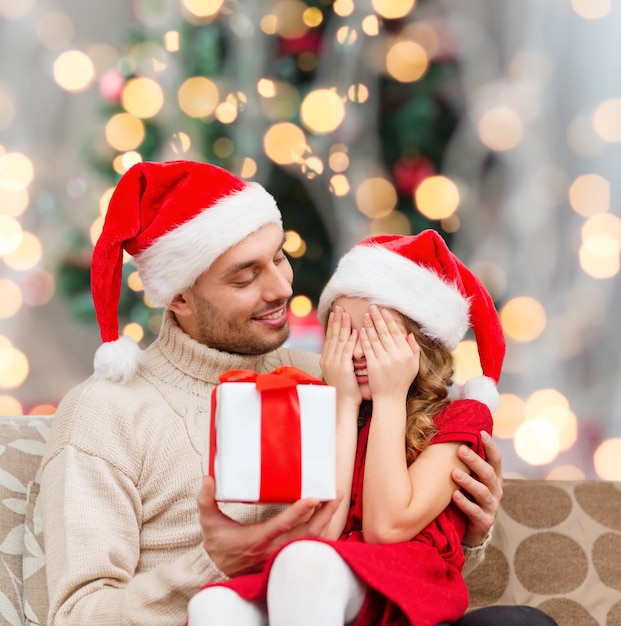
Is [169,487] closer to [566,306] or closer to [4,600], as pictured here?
[4,600]

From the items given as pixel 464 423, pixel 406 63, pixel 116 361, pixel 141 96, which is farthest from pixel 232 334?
pixel 406 63

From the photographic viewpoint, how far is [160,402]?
1.66m

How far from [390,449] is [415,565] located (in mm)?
196

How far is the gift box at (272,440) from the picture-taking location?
3.69ft

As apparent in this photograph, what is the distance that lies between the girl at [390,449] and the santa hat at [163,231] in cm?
Answer: 25

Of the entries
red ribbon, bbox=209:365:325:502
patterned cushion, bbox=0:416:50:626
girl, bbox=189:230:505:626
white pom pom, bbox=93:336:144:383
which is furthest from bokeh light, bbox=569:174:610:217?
red ribbon, bbox=209:365:325:502

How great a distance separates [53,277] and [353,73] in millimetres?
1235

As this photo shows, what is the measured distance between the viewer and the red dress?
1182 mm

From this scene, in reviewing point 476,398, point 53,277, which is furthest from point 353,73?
point 476,398

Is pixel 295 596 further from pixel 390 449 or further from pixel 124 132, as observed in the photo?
pixel 124 132

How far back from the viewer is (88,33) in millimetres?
2916

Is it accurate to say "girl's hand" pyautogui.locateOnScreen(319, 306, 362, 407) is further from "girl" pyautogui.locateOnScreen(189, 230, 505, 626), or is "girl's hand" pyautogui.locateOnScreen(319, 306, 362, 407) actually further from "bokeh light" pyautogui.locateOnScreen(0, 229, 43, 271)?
"bokeh light" pyautogui.locateOnScreen(0, 229, 43, 271)

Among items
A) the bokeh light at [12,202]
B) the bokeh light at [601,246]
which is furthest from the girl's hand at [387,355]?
the bokeh light at [12,202]

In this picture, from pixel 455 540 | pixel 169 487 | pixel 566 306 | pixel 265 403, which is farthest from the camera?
pixel 566 306
